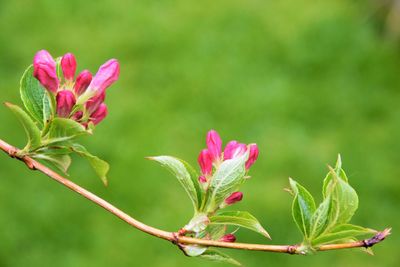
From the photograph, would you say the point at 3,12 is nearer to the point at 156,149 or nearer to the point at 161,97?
the point at 161,97

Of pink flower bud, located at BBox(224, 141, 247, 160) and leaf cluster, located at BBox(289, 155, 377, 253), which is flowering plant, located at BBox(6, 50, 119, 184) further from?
leaf cluster, located at BBox(289, 155, 377, 253)

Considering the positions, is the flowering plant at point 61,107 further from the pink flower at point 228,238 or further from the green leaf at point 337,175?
the green leaf at point 337,175

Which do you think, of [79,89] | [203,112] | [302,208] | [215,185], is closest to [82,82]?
[79,89]

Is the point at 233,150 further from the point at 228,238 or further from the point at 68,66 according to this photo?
the point at 68,66

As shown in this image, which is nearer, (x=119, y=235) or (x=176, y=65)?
(x=119, y=235)

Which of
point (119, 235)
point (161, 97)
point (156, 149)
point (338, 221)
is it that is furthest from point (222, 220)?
point (161, 97)

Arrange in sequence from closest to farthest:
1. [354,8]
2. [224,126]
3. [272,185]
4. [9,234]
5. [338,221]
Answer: [338,221], [9,234], [272,185], [224,126], [354,8]

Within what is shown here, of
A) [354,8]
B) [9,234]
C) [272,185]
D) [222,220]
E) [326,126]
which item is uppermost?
[354,8]
